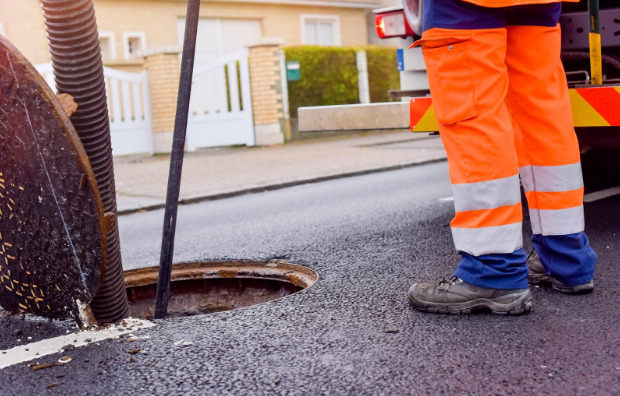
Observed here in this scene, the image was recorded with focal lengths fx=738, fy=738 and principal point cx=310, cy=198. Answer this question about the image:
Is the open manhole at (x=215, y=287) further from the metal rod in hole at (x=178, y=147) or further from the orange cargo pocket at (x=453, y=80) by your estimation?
the orange cargo pocket at (x=453, y=80)

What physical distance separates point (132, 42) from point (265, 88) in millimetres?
5984

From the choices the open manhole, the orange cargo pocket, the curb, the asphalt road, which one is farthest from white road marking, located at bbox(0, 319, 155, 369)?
the curb

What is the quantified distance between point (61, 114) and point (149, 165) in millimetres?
9137

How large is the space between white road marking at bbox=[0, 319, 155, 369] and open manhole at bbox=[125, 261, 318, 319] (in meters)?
0.88

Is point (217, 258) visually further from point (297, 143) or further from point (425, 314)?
point (297, 143)

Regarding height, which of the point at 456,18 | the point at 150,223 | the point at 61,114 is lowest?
the point at 150,223

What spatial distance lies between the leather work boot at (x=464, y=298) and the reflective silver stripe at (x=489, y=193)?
0.29 m

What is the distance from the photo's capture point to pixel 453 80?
2.31m

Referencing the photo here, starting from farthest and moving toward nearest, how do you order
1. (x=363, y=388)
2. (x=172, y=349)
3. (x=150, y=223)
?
(x=150, y=223) → (x=172, y=349) → (x=363, y=388)

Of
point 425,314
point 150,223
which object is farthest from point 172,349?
point 150,223

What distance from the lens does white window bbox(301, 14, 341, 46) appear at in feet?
69.4

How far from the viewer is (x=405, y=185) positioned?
682cm

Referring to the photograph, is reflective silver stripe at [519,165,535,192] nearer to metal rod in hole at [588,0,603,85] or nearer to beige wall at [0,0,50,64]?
metal rod in hole at [588,0,603,85]

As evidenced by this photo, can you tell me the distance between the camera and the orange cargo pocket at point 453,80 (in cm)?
229
